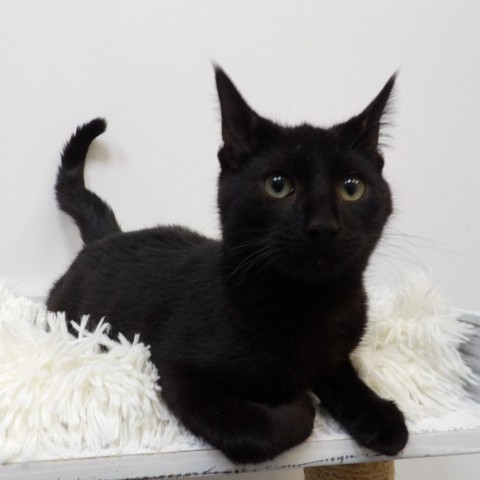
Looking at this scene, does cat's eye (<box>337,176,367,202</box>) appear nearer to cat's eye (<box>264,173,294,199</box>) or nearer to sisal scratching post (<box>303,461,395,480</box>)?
cat's eye (<box>264,173,294,199</box>)

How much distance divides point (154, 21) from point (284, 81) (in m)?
0.36

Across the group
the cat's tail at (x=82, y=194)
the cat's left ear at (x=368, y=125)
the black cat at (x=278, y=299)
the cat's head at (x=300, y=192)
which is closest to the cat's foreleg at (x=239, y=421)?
the black cat at (x=278, y=299)

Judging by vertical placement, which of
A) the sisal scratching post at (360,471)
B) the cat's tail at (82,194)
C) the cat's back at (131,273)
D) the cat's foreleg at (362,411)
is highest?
the cat's tail at (82,194)

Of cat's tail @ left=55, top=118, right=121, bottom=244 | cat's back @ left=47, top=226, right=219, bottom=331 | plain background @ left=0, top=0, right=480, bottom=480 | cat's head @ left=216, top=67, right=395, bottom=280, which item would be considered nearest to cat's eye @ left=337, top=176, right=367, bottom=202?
cat's head @ left=216, top=67, right=395, bottom=280

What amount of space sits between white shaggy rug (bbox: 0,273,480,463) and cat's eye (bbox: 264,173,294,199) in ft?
1.00

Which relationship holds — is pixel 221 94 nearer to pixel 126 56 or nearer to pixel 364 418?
pixel 364 418

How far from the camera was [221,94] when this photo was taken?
731mm

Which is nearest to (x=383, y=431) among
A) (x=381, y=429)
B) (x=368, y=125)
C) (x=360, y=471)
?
(x=381, y=429)

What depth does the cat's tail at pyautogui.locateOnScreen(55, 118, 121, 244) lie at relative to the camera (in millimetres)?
1185

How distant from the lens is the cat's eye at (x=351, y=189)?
682 millimetres

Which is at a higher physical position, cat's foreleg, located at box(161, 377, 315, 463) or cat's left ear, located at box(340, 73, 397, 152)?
cat's left ear, located at box(340, 73, 397, 152)

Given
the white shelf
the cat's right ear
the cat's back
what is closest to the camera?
the white shelf

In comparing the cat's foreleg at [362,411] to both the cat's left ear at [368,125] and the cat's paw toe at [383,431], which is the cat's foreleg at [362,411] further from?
the cat's left ear at [368,125]

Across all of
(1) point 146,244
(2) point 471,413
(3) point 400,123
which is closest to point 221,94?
(1) point 146,244
